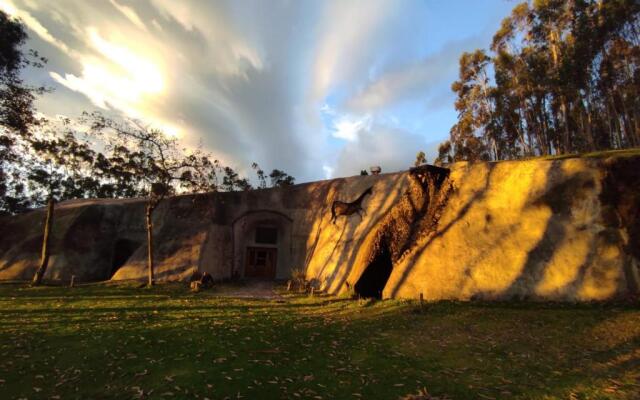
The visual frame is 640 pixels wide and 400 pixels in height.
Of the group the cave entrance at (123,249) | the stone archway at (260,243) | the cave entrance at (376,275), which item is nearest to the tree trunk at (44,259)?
the cave entrance at (123,249)

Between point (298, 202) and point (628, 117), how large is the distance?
3179cm

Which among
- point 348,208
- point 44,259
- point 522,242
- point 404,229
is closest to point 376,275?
point 404,229

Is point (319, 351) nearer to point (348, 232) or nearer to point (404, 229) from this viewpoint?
point (404, 229)

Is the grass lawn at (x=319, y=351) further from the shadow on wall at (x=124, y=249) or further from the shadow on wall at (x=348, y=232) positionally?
the shadow on wall at (x=124, y=249)

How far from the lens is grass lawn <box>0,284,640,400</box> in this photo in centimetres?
609

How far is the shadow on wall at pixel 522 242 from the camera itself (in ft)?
43.8

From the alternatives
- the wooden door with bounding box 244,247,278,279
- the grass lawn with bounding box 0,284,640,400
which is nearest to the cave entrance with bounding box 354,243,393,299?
the grass lawn with bounding box 0,284,640,400

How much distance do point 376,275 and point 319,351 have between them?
985 cm

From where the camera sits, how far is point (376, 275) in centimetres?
1775

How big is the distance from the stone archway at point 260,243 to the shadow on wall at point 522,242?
38.4 ft

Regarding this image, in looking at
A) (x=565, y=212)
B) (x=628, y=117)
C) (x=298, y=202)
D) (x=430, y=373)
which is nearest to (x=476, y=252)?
(x=565, y=212)

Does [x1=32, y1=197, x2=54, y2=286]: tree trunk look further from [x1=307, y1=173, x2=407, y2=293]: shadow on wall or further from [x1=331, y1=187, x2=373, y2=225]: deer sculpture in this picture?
[x1=331, y1=187, x2=373, y2=225]: deer sculpture

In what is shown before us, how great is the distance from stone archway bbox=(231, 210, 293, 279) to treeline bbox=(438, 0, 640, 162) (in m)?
28.2

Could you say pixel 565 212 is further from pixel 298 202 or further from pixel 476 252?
pixel 298 202
